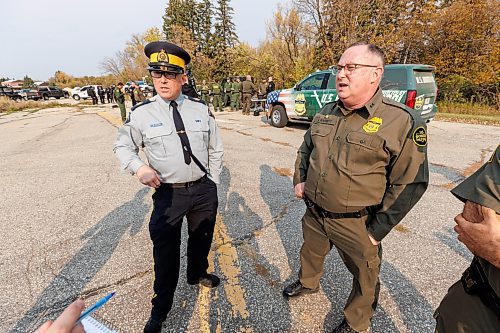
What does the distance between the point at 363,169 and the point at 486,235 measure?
73cm

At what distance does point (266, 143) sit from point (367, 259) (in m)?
5.88

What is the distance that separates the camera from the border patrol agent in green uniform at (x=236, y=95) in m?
14.6

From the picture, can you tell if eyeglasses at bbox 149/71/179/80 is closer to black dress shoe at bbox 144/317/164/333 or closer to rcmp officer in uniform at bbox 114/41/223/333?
rcmp officer in uniform at bbox 114/41/223/333

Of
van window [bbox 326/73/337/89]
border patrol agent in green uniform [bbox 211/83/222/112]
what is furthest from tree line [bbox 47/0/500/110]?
van window [bbox 326/73/337/89]

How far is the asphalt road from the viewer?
6.53 feet

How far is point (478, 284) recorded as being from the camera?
3.48 feet

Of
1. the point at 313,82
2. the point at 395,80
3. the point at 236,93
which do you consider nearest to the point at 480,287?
the point at 395,80

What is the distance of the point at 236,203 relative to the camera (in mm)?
3893

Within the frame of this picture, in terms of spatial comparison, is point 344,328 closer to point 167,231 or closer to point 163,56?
Answer: point 167,231

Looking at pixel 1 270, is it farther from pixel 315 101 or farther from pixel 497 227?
pixel 315 101

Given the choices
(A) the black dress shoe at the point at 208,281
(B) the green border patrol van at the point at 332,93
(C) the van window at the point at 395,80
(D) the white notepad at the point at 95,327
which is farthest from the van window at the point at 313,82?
(D) the white notepad at the point at 95,327

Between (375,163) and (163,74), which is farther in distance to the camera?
(163,74)

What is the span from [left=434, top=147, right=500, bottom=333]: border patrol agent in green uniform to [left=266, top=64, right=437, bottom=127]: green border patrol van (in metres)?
4.04

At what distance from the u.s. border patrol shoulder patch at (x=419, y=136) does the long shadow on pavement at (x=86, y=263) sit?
108 inches
